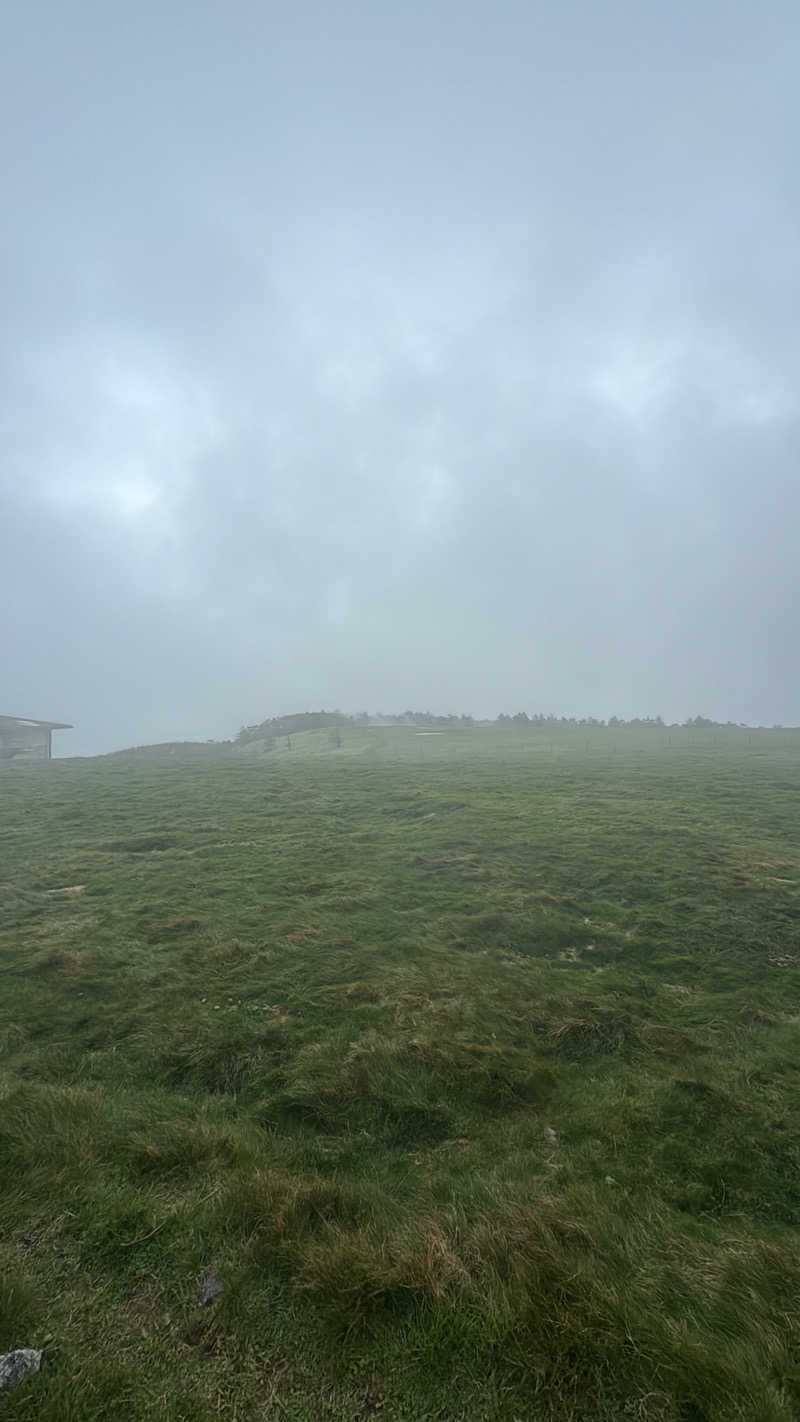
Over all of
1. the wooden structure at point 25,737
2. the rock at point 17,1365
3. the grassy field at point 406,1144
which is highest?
the wooden structure at point 25,737

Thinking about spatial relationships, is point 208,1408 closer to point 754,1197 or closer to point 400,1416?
point 400,1416

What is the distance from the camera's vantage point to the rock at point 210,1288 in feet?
14.9

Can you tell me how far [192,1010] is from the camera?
368 inches

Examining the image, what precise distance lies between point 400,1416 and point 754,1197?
12.7 ft

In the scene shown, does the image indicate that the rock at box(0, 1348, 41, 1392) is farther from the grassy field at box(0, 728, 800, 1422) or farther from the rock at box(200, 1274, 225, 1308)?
the rock at box(200, 1274, 225, 1308)

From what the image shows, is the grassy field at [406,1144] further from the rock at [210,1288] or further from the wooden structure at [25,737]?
the wooden structure at [25,737]

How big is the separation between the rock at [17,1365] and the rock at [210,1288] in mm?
1101

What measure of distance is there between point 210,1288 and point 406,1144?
253cm

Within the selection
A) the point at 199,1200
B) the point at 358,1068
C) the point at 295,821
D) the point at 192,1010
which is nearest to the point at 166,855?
the point at 295,821

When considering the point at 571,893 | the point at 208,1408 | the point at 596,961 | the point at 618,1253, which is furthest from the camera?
the point at 571,893

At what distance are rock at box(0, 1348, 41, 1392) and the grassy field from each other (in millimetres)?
73

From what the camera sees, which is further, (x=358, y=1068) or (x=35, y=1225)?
(x=358, y=1068)

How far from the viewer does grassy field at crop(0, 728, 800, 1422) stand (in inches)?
159

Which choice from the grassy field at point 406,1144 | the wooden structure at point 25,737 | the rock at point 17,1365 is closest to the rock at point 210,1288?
the grassy field at point 406,1144
